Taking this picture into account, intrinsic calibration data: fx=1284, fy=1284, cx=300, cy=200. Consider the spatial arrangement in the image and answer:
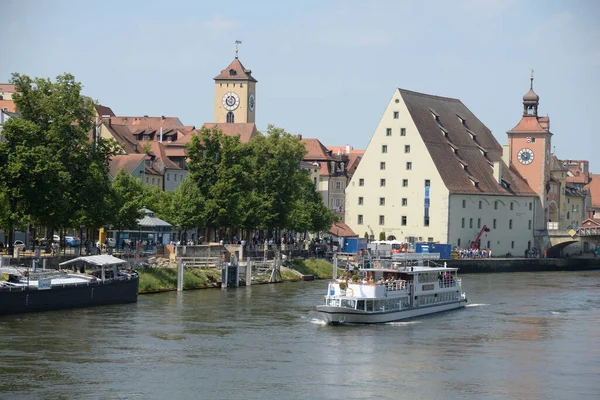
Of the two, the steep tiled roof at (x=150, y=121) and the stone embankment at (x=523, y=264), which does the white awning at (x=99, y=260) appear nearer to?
the stone embankment at (x=523, y=264)

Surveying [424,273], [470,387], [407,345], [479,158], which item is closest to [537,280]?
[479,158]

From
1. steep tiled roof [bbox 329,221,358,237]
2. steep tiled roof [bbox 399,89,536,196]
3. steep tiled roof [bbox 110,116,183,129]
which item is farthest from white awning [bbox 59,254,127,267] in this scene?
steep tiled roof [bbox 110,116,183,129]

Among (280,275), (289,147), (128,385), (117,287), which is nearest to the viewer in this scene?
(128,385)

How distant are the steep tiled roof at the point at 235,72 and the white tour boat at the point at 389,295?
4355 inches

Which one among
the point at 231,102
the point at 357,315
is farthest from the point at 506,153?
the point at 357,315

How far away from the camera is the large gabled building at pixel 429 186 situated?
13412cm

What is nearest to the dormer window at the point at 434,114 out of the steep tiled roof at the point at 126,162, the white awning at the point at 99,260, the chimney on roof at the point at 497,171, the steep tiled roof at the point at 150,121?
the chimney on roof at the point at 497,171

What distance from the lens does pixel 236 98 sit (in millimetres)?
189625

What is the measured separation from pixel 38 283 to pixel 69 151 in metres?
16.6

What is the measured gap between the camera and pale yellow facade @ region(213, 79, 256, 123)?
189 metres

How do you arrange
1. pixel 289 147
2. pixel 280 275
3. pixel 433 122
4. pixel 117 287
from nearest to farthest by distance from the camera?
1. pixel 117 287
2. pixel 280 275
3. pixel 289 147
4. pixel 433 122

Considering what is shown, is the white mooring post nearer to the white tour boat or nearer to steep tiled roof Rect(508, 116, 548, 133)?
the white tour boat

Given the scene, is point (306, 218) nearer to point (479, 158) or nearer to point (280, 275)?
point (280, 275)

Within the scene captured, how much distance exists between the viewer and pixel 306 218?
119 meters
